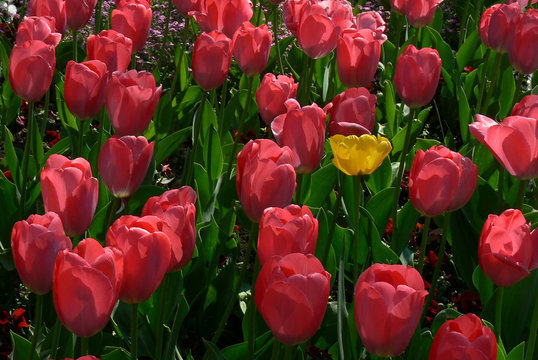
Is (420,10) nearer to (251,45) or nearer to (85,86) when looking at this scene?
(251,45)

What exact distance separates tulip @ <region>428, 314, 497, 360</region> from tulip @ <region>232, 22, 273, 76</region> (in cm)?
134

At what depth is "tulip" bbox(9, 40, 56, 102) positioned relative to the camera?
192cm

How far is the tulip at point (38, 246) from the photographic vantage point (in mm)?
1216

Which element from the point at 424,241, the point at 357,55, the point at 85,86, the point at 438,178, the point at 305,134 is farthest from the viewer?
the point at 357,55

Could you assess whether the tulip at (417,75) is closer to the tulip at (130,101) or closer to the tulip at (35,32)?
the tulip at (130,101)

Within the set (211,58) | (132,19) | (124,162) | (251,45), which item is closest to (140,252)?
(124,162)

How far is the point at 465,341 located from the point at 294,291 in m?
0.23

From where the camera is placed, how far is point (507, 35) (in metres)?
2.48

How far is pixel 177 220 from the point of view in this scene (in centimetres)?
129

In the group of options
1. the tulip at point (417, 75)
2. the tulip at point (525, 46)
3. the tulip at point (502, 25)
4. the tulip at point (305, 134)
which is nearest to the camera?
the tulip at point (305, 134)

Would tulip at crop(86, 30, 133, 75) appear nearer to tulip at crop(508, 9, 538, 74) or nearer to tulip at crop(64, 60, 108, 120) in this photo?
tulip at crop(64, 60, 108, 120)

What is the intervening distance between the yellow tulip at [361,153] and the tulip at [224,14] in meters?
1.01

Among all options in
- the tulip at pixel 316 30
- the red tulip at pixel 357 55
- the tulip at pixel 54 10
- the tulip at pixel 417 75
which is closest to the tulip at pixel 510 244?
the tulip at pixel 417 75

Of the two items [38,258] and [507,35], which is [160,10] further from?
[38,258]
